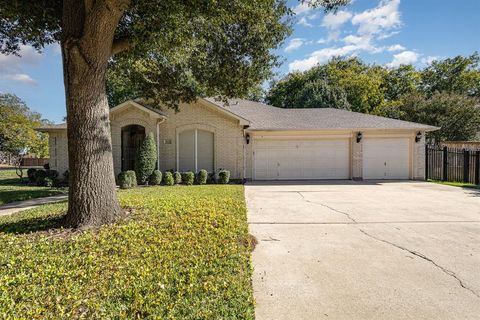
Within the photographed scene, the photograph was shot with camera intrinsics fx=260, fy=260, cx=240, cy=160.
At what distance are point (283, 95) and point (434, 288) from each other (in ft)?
92.7

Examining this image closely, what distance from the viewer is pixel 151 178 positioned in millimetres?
12211

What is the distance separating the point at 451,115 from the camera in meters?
22.9

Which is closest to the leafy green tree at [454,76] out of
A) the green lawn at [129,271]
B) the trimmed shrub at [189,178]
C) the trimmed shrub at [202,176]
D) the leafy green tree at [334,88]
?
the leafy green tree at [334,88]

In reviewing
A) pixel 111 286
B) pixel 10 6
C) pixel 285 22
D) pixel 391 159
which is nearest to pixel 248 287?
pixel 111 286

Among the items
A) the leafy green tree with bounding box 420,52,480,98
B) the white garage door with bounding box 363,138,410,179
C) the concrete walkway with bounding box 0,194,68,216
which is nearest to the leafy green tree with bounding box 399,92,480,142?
the leafy green tree with bounding box 420,52,480,98

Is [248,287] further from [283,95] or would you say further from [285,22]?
[283,95]

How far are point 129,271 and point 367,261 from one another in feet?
11.0

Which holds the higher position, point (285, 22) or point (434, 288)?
point (285, 22)

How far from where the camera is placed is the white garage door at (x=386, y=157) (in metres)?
13.9

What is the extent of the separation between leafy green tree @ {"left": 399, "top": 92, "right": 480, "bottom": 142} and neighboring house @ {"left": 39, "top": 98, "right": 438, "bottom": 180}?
1243 centimetres

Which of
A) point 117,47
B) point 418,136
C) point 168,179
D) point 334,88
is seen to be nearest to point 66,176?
point 168,179

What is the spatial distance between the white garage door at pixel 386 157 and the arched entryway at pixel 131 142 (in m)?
12.1

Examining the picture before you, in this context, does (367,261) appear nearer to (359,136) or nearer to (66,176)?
(359,136)

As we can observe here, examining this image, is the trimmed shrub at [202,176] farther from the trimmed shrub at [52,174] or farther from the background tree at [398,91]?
the background tree at [398,91]
